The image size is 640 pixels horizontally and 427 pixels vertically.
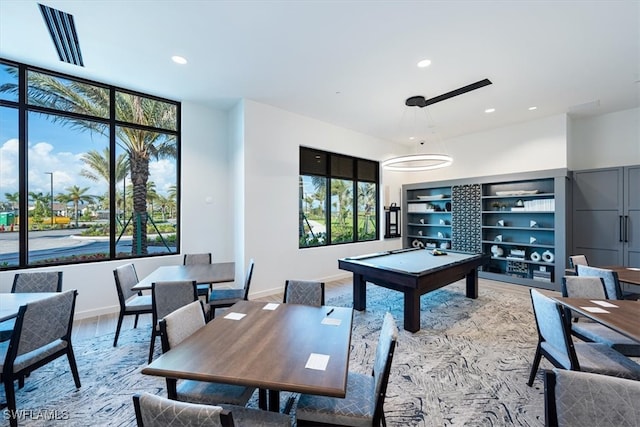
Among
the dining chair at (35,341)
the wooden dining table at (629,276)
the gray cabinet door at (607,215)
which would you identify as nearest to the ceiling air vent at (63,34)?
the dining chair at (35,341)

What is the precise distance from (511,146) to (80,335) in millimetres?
8399

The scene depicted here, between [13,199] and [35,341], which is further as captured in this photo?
[13,199]

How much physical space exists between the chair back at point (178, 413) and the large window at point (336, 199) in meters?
4.56

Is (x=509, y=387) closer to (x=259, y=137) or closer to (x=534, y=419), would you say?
(x=534, y=419)

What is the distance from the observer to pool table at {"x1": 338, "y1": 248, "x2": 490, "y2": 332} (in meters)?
3.46

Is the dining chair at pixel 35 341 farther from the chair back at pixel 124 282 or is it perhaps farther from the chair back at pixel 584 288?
the chair back at pixel 584 288

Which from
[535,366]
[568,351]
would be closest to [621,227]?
[535,366]

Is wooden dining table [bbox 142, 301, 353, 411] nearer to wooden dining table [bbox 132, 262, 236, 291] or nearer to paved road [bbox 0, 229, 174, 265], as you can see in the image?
wooden dining table [bbox 132, 262, 236, 291]

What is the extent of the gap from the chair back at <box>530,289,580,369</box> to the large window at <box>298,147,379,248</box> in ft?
13.4

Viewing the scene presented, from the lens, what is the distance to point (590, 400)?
118 centimetres

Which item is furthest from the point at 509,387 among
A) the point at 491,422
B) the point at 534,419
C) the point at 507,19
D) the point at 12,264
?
the point at 12,264

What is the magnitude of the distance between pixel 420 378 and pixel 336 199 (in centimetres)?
440

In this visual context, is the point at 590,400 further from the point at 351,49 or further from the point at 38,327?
the point at 351,49

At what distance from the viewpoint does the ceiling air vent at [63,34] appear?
269 cm
